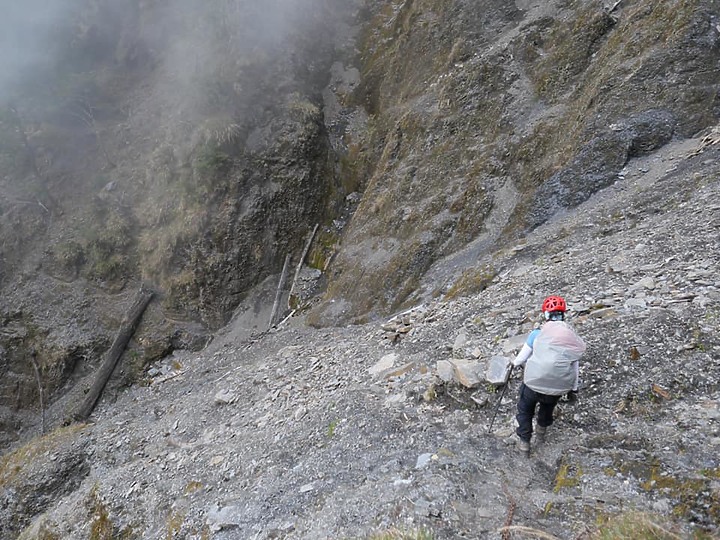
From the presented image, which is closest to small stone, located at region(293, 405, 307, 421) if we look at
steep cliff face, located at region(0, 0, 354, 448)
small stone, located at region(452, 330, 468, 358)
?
small stone, located at region(452, 330, 468, 358)

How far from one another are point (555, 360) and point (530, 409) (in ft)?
2.46

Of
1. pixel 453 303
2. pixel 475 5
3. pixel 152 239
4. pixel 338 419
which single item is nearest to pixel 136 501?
pixel 338 419

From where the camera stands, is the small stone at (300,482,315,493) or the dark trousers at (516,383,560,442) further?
the small stone at (300,482,315,493)

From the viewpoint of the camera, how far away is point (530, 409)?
504 cm

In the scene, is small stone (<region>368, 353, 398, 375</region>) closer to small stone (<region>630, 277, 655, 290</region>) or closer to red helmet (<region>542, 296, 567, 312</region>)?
red helmet (<region>542, 296, 567, 312</region>)

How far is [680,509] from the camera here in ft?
12.5

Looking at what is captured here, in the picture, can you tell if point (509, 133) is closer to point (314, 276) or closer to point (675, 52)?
point (675, 52)

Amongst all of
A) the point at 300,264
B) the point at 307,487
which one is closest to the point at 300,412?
the point at 307,487

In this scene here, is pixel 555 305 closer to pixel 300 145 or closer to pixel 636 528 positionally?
pixel 636 528

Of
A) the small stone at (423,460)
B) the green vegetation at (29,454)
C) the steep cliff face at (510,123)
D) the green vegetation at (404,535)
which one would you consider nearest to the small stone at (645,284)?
the small stone at (423,460)

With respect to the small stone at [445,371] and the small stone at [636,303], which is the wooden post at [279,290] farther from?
the small stone at [636,303]

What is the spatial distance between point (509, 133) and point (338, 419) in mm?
11395

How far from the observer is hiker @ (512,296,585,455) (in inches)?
A: 184

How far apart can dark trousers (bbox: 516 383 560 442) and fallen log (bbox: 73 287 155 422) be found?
64.6ft
